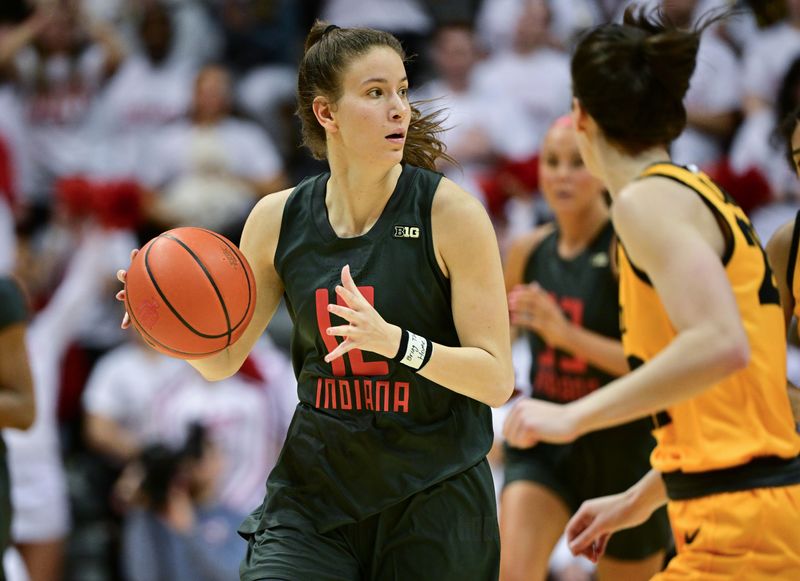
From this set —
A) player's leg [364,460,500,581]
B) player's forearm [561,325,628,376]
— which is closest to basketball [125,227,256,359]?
player's leg [364,460,500,581]

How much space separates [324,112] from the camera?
373 centimetres

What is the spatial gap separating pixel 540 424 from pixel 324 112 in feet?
4.14

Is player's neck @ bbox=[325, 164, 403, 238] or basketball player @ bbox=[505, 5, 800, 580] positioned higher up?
player's neck @ bbox=[325, 164, 403, 238]

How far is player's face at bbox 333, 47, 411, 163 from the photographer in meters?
3.57

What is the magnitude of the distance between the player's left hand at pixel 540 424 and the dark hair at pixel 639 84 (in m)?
0.75

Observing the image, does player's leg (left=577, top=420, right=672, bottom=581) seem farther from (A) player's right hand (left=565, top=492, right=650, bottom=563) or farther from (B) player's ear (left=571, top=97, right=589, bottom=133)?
(B) player's ear (left=571, top=97, right=589, bottom=133)

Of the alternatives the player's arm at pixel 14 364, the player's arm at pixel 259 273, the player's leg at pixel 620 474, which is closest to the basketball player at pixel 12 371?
the player's arm at pixel 14 364

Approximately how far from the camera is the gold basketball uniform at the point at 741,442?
2.99m

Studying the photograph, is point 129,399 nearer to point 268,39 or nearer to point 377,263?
point 268,39

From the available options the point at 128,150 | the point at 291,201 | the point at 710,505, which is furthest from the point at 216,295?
the point at 128,150

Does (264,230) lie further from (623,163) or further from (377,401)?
(623,163)

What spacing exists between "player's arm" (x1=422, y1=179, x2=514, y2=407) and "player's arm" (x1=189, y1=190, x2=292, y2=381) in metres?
0.54

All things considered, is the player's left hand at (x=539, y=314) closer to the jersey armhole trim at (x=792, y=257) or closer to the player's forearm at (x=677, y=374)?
the jersey armhole trim at (x=792, y=257)

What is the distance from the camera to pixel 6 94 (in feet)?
32.1
